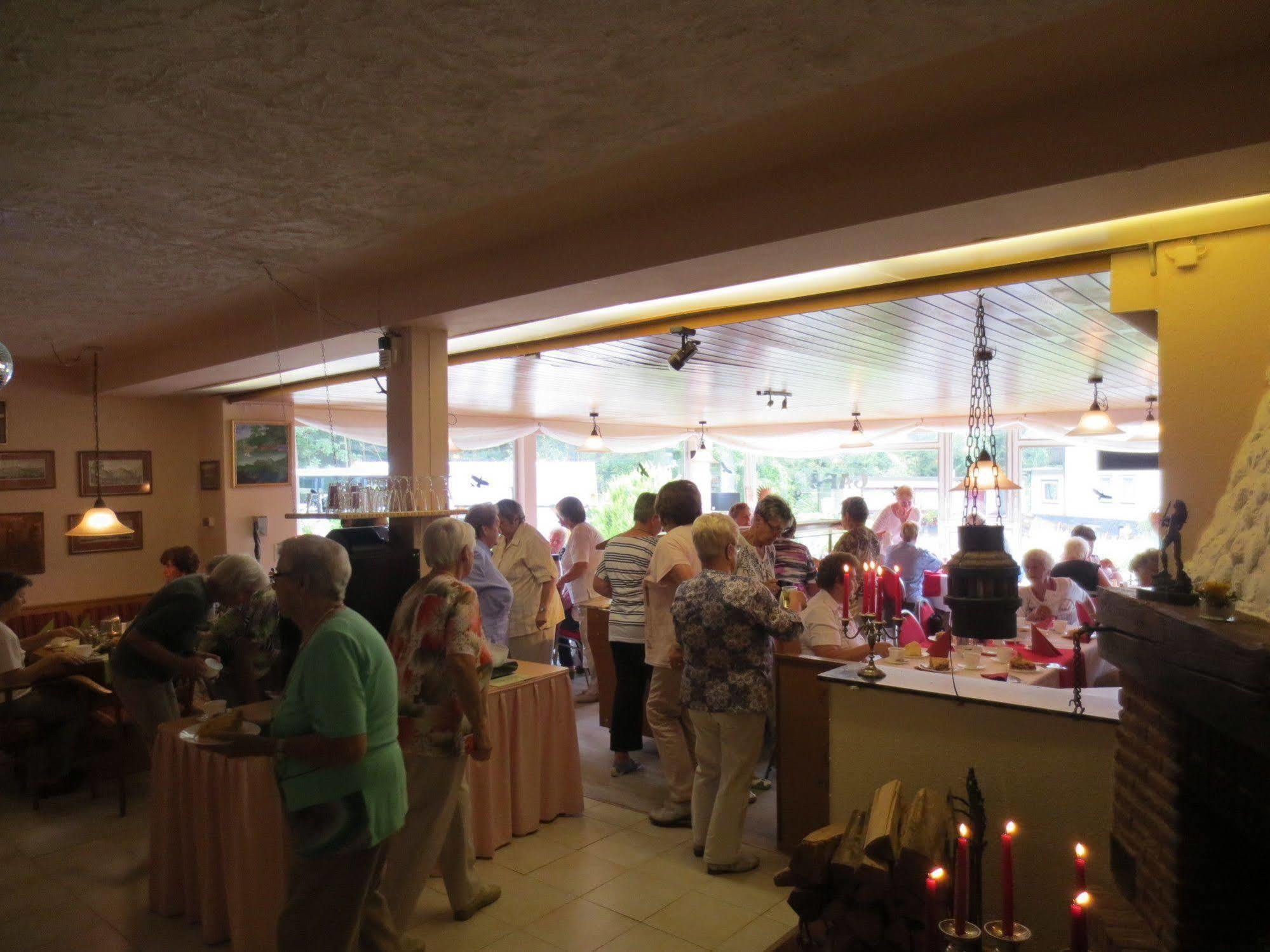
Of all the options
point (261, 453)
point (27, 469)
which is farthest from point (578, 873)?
point (261, 453)

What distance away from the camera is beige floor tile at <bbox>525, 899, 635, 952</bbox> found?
300 cm

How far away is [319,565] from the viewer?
7.50ft

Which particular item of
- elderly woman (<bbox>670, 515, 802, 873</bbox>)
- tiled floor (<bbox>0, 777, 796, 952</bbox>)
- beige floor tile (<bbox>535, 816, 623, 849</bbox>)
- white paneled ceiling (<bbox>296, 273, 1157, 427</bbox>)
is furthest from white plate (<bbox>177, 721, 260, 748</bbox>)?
white paneled ceiling (<bbox>296, 273, 1157, 427</bbox>)

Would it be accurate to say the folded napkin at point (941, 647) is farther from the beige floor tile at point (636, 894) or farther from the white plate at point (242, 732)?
the white plate at point (242, 732)

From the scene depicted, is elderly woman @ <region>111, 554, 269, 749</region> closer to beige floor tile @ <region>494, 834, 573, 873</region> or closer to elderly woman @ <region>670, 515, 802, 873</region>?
beige floor tile @ <region>494, 834, 573, 873</region>

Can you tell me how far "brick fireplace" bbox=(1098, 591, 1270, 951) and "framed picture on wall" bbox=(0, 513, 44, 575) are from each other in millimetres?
7355

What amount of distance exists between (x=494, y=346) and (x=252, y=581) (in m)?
2.64

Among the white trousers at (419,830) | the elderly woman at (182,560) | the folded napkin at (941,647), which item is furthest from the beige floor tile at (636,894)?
the elderly woman at (182,560)

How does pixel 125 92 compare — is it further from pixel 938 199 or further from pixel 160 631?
pixel 160 631

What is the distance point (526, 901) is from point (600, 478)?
403 inches

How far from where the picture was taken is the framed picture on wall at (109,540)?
696 centimetres

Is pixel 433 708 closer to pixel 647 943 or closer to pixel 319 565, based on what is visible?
pixel 319 565

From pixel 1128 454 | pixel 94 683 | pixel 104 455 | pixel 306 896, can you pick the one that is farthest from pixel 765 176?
pixel 1128 454

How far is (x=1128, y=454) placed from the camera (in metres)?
10.6
